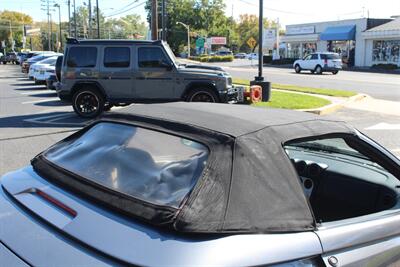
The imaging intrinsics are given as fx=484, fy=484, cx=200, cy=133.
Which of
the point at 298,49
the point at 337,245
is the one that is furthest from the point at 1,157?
the point at 298,49

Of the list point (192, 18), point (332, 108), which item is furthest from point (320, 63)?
point (192, 18)

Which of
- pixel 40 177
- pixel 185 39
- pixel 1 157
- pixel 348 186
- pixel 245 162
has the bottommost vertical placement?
pixel 1 157

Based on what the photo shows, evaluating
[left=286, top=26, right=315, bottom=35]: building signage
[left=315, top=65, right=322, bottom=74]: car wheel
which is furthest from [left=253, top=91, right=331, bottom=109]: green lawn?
[left=286, top=26, right=315, bottom=35]: building signage

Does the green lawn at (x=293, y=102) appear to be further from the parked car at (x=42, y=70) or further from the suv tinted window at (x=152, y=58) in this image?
the parked car at (x=42, y=70)

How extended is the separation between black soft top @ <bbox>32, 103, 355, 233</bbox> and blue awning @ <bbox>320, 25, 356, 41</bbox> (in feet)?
177

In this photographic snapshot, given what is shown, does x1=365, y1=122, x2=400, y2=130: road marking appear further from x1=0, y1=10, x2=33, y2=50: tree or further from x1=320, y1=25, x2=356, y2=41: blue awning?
x1=0, y1=10, x2=33, y2=50: tree

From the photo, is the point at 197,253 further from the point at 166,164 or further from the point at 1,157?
the point at 1,157

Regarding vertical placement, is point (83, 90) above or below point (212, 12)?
below

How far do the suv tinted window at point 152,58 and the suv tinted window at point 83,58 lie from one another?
129 centimetres

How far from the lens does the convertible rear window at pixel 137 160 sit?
2.30 meters

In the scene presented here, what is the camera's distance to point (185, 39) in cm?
11100

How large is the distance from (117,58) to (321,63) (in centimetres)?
2891

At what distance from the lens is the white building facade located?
49.0m

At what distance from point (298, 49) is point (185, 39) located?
4991 cm
